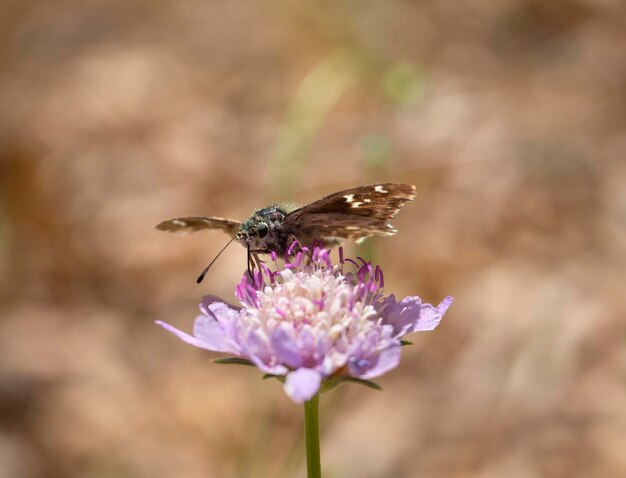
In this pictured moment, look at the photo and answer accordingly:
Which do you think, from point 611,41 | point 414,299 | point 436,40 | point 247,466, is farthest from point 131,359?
point 611,41

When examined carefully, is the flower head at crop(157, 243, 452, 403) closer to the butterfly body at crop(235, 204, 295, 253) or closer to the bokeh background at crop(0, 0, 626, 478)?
the butterfly body at crop(235, 204, 295, 253)

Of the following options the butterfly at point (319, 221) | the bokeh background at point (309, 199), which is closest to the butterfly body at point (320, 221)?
the butterfly at point (319, 221)

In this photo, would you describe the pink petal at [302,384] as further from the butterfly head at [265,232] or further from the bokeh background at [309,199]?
the bokeh background at [309,199]

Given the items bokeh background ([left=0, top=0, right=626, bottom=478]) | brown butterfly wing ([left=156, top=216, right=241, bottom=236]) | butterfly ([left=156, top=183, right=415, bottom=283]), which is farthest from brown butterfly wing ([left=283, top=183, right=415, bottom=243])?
bokeh background ([left=0, top=0, right=626, bottom=478])

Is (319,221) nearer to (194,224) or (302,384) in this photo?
(194,224)

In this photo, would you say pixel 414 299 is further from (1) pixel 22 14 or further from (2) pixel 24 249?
(1) pixel 22 14

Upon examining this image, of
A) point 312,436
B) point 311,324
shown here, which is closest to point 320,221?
point 311,324

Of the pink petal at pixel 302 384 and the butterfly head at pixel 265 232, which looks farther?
the butterfly head at pixel 265 232
